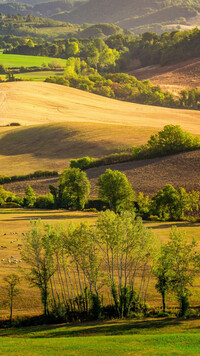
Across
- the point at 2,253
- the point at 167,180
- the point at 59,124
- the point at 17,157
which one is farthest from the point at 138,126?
the point at 2,253

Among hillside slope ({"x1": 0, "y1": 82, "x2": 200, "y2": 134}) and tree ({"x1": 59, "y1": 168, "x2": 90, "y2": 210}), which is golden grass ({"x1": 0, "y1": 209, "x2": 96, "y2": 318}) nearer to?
tree ({"x1": 59, "y1": 168, "x2": 90, "y2": 210})

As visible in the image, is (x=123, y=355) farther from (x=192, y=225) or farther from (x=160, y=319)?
(x=192, y=225)

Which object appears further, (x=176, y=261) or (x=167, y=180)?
(x=167, y=180)

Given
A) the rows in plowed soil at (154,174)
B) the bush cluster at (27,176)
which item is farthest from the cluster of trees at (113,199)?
the bush cluster at (27,176)

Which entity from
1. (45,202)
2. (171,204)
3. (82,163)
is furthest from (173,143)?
(45,202)

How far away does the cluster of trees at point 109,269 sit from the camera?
43469 mm

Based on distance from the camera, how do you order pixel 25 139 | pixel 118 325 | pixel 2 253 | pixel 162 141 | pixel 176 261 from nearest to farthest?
pixel 118 325
pixel 176 261
pixel 2 253
pixel 162 141
pixel 25 139

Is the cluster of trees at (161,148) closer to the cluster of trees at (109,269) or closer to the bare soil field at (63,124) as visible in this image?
the bare soil field at (63,124)

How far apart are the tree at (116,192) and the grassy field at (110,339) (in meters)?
35.2

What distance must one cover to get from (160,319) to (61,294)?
9.15 m

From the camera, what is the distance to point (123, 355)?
33.0 meters

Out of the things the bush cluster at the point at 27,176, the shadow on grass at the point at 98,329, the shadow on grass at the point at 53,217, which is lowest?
the shadow on grass at the point at 98,329

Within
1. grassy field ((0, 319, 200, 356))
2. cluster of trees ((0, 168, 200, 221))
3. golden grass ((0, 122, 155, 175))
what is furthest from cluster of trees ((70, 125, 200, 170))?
grassy field ((0, 319, 200, 356))

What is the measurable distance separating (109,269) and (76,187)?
33.7 meters
